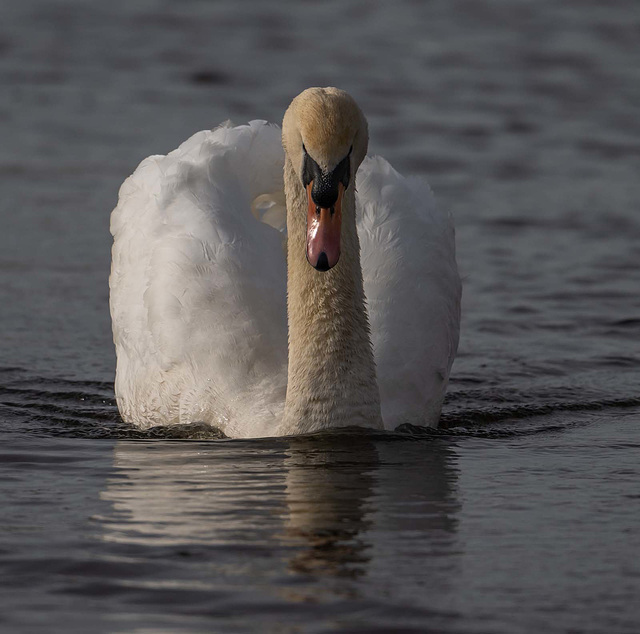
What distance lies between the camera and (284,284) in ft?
32.2

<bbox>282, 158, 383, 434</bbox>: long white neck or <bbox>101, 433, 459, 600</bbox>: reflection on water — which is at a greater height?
<bbox>282, 158, 383, 434</bbox>: long white neck

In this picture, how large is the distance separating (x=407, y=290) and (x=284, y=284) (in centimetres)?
77

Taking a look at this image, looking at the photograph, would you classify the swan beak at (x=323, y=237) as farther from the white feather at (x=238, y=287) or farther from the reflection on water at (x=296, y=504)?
the white feather at (x=238, y=287)

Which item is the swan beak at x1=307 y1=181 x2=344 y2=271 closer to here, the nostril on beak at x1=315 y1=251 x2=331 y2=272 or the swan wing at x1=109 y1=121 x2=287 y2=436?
the nostril on beak at x1=315 y1=251 x2=331 y2=272

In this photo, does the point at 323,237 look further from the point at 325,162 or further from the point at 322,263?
the point at 325,162

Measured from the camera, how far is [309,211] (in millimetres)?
7980

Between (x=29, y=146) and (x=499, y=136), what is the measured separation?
16.9 feet

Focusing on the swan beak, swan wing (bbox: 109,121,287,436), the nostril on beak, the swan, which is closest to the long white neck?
the swan

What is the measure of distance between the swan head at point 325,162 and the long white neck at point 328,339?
0.53 metres

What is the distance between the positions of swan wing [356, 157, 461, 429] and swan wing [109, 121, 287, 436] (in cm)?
56

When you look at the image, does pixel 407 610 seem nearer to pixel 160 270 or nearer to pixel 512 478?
pixel 512 478

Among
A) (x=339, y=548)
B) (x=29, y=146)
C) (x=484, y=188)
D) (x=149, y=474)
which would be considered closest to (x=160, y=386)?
(x=149, y=474)

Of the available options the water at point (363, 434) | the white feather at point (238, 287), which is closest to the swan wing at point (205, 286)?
the white feather at point (238, 287)

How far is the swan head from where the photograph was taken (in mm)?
7879
